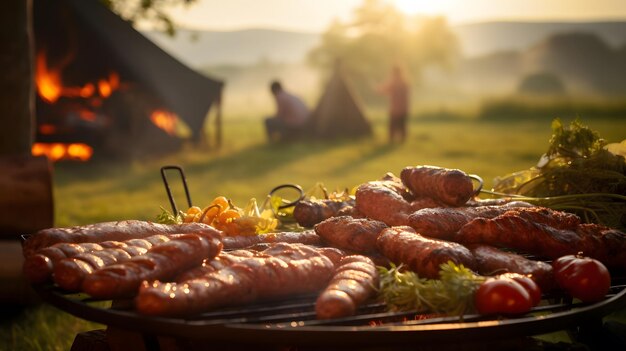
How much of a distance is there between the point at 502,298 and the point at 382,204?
5.10ft

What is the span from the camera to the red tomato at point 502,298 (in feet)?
9.30

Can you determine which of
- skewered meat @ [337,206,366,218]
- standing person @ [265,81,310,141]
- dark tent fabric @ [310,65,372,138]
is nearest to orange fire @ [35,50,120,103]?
standing person @ [265,81,310,141]

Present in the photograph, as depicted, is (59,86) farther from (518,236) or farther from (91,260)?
(518,236)

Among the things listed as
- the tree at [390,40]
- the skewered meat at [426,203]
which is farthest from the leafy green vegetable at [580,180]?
the tree at [390,40]

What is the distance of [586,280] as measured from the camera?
308 cm

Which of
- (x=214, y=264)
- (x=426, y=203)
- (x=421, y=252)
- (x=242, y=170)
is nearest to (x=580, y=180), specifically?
(x=426, y=203)

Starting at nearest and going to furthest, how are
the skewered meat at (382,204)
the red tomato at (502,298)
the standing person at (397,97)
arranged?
the red tomato at (502,298) → the skewered meat at (382,204) → the standing person at (397,97)

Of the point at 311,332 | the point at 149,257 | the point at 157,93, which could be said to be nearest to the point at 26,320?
the point at 149,257

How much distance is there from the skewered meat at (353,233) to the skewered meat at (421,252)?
Result: 17cm

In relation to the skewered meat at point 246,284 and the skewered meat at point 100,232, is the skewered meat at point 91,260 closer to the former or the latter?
the skewered meat at point 100,232

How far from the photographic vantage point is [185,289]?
2.79 metres

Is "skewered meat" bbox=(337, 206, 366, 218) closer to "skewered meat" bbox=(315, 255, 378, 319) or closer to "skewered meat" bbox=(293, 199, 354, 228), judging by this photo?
"skewered meat" bbox=(293, 199, 354, 228)

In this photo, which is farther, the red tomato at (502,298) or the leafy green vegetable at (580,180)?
the leafy green vegetable at (580,180)

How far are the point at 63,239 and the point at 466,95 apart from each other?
66.5 metres
